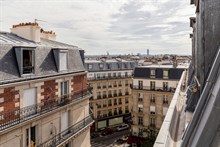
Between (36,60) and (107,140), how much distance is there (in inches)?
1224

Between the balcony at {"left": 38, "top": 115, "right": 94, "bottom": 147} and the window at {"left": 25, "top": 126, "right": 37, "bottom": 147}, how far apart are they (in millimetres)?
650

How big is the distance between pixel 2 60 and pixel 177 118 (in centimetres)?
860

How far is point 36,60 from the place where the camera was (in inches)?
527

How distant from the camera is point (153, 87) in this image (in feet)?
115

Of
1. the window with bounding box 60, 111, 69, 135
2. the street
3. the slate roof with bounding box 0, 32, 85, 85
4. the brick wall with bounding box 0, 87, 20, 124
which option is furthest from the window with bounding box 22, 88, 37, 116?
the street

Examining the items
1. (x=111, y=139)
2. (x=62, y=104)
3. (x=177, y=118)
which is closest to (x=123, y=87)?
(x=111, y=139)

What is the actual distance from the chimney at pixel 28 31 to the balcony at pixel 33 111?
397 centimetres

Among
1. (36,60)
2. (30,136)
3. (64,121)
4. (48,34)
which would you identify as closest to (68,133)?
(64,121)

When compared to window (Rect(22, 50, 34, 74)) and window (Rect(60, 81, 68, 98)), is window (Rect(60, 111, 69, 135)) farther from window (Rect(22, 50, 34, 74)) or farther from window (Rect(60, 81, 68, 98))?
window (Rect(22, 50, 34, 74))

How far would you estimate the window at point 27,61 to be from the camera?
41.4 feet

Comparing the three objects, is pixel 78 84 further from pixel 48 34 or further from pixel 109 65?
pixel 109 65

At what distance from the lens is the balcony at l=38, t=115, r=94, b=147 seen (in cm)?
1452

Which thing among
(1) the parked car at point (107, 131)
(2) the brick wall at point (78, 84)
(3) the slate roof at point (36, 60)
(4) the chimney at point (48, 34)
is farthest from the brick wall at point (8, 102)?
(1) the parked car at point (107, 131)

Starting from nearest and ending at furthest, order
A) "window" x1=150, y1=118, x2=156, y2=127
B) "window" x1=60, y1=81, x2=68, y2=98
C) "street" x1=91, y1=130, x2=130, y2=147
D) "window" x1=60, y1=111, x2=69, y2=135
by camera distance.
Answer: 1. "window" x1=60, y1=81, x2=68, y2=98
2. "window" x1=60, y1=111, x2=69, y2=135
3. "window" x1=150, y1=118, x2=156, y2=127
4. "street" x1=91, y1=130, x2=130, y2=147
